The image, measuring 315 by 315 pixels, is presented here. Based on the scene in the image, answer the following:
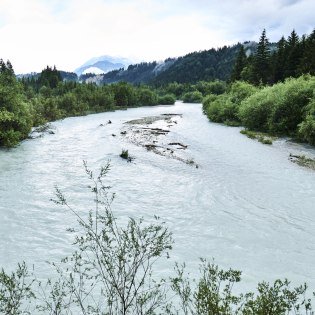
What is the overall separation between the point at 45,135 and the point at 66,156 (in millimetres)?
15060

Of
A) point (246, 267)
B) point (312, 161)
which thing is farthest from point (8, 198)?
point (312, 161)

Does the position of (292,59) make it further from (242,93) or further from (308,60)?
(242,93)

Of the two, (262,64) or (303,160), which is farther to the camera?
(262,64)

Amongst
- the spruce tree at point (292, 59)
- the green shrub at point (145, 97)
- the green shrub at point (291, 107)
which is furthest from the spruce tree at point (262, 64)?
the green shrub at point (145, 97)

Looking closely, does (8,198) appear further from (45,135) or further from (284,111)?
(284,111)

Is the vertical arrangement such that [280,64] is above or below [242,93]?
above

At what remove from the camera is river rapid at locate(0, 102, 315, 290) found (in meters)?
14.3

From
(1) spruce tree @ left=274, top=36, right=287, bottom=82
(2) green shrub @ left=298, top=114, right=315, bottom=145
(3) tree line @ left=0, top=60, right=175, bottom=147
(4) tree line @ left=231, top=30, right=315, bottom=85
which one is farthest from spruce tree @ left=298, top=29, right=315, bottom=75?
(3) tree line @ left=0, top=60, right=175, bottom=147

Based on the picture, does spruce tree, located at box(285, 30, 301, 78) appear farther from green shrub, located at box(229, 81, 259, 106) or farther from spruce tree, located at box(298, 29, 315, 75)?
green shrub, located at box(229, 81, 259, 106)

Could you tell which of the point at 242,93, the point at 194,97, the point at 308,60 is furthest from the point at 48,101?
the point at 194,97

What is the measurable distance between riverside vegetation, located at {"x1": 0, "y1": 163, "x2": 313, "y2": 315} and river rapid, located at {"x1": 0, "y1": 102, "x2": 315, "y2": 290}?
114cm

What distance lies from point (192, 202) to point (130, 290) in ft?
35.8

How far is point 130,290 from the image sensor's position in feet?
35.3

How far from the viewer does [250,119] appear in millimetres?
50094
